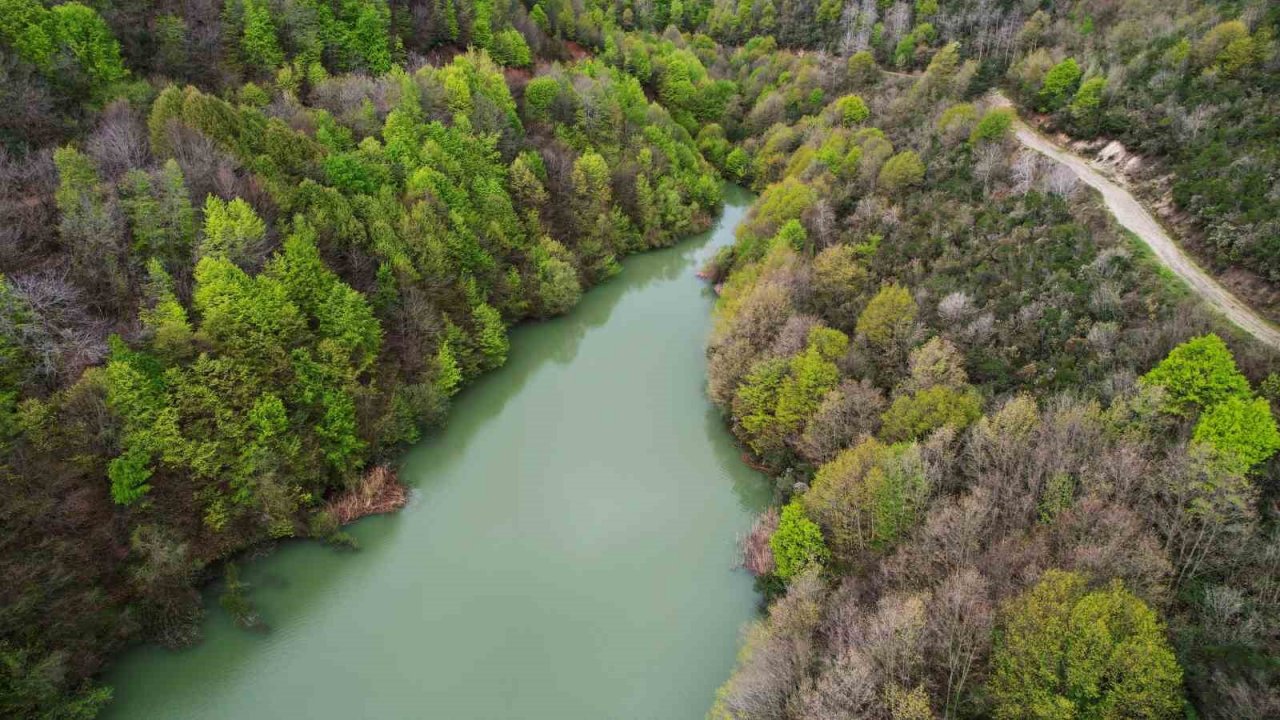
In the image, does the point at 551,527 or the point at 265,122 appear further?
the point at 265,122

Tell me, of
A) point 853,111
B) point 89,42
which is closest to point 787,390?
point 853,111

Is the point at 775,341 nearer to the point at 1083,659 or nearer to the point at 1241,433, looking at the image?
the point at 1241,433

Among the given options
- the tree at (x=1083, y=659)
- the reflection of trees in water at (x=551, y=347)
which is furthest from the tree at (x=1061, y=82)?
the tree at (x=1083, y=659)

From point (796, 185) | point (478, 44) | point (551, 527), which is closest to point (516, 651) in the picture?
point (551, 527)

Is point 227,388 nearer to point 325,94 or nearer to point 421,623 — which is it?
point 421,623

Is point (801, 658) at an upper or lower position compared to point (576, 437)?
upper

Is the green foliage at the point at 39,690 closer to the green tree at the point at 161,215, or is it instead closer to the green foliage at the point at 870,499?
the green tree at the point at 161,215
